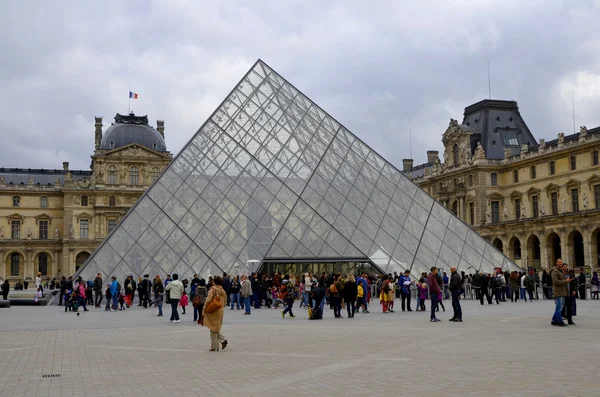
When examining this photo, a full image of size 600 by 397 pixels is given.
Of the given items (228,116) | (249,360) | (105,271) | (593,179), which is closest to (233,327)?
(249,360)

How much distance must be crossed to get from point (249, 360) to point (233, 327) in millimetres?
4891

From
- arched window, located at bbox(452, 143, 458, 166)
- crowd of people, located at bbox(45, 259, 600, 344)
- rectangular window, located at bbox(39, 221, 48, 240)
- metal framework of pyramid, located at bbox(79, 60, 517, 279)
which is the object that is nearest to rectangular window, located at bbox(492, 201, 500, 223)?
arched window, located at bbox(452, 143, 458, 166)

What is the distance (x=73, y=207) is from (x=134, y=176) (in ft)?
21.1

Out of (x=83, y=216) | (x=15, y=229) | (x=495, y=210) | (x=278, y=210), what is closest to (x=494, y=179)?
(x=495, y=210)

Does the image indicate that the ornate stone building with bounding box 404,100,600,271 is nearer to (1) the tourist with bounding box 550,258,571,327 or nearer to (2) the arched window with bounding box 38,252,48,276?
(1) the tourist with bounding box 550,258,571,327

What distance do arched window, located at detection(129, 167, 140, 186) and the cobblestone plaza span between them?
53302 mm

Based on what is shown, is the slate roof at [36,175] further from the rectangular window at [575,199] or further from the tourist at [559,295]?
the tourist at [559,295]

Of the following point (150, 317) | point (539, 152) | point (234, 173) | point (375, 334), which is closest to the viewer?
point (375, 334)

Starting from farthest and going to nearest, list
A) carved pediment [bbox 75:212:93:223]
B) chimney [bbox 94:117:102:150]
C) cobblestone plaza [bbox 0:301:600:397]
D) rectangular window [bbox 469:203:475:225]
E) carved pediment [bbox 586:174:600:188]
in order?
chimney [bbox 94:117:102:150]
carved pediment [bbox 75:212:93:223]
rectangular window [bbox 469:203:475:225]
carved pediment [bbox 586:174:600:188]
cobblestone plaza [bbox 0:301:600:397]

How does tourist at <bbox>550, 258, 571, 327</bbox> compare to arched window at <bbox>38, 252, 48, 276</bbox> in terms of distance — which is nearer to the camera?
tourist at <bbox>550, 258, 571, 327</bbox>

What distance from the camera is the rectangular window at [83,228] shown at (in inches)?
2569

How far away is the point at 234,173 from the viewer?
933 inches

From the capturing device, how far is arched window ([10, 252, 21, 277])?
2569 inches

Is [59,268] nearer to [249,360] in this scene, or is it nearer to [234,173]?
[234,173]
